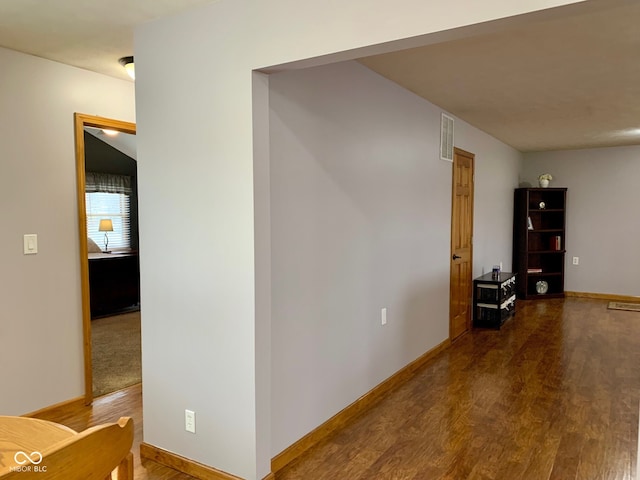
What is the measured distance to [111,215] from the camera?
24.3 ft

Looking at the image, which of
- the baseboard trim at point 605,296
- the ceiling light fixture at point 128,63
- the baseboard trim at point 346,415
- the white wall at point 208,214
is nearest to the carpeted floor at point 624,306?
the baseboard trim at point 605,296

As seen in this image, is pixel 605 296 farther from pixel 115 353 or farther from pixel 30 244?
pixel 30 244

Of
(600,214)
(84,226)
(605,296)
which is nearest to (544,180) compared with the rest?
(600,214)

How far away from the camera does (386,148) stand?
136 inches

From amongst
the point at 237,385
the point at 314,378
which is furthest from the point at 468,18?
the point at 314,378

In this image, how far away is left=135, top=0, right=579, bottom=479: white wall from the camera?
6.89 ft

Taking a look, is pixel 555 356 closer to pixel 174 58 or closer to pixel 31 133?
pixel 174 58

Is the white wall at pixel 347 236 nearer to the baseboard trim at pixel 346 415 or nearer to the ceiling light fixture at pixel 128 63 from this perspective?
the baseboard trim at pixel 346 415

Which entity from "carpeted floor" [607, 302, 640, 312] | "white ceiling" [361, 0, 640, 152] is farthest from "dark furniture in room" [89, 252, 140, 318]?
"carpeted floor" [607, 302, 640, 312]

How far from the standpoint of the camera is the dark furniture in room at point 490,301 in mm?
5348

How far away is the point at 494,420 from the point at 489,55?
7.42 ft

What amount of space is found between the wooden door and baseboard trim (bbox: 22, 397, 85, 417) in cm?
330

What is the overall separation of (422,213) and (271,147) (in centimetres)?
206

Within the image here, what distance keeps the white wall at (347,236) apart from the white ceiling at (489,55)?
0.37m
